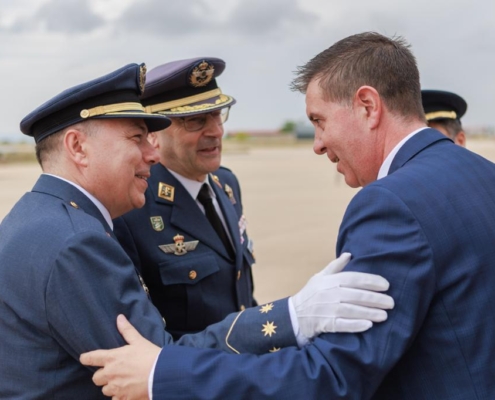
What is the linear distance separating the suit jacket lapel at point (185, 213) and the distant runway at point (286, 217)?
471 centimetres

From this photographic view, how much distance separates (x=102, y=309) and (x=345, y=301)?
762 mm

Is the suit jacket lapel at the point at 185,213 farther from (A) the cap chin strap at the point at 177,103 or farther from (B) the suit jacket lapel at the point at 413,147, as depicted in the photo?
(B) the suit jacket lapel at the point at 413,147

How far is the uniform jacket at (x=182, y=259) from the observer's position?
10.7ft

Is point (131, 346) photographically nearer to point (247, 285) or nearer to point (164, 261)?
point (164, 261)

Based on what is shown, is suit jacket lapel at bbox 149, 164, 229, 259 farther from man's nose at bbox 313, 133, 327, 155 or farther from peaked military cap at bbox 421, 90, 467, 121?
peaked military cap at bbox 421, 90, 467, 121

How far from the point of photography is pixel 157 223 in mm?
3412

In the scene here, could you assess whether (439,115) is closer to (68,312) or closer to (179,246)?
(179,246)

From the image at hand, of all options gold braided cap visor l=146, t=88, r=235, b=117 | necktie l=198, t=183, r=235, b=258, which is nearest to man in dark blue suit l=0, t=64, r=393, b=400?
gold braided cap visor l=146, t=88, r=235, b=117

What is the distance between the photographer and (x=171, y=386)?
2.00 m

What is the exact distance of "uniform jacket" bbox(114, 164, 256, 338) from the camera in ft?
10.7

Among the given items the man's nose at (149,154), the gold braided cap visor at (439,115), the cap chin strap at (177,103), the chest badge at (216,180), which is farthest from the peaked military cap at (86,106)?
the gold braided cap visor at (439,115)

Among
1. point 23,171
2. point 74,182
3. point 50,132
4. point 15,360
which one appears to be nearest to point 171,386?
point 15,360

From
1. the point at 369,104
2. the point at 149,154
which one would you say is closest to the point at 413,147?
the point at 369,104

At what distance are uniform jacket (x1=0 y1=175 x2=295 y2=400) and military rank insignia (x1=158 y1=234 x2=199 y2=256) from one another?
3.46 ft
